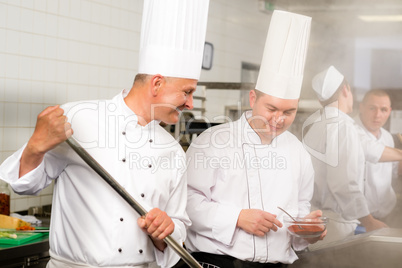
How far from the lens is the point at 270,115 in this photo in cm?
150

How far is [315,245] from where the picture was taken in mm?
1450

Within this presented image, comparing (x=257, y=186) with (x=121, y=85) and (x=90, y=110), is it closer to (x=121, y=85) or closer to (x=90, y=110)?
(x=90, y=110)

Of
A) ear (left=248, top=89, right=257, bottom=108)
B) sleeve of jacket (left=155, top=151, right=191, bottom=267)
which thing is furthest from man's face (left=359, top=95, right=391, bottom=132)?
sleeve of jacket (left=155, top=151, right=191, bottom=267)

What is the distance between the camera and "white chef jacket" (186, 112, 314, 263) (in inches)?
59.1

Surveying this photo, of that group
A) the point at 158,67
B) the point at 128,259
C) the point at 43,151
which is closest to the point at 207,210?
the point at 128,259

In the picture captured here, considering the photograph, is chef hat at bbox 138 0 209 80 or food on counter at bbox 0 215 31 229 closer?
chef hat at bbox 138 0 209 80

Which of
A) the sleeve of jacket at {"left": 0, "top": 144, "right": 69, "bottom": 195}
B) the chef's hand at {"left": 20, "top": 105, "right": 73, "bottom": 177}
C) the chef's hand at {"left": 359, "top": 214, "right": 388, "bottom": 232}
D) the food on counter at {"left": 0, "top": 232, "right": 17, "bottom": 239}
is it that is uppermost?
the chef's hand at {"left": 20, "top": 105, "right": 73, "bottom": 177}

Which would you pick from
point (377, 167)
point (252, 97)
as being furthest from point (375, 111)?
point (252, 97)

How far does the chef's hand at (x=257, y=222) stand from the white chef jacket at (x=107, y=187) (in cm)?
20

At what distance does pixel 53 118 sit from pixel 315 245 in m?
0.79

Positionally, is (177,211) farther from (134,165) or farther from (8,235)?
(8,235)

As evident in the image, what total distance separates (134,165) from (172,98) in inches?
7.7

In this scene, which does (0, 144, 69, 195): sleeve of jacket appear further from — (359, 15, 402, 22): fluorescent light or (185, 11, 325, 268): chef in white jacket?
(359, 15, 402, 22): fluorescent light

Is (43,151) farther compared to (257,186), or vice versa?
(257,186)
